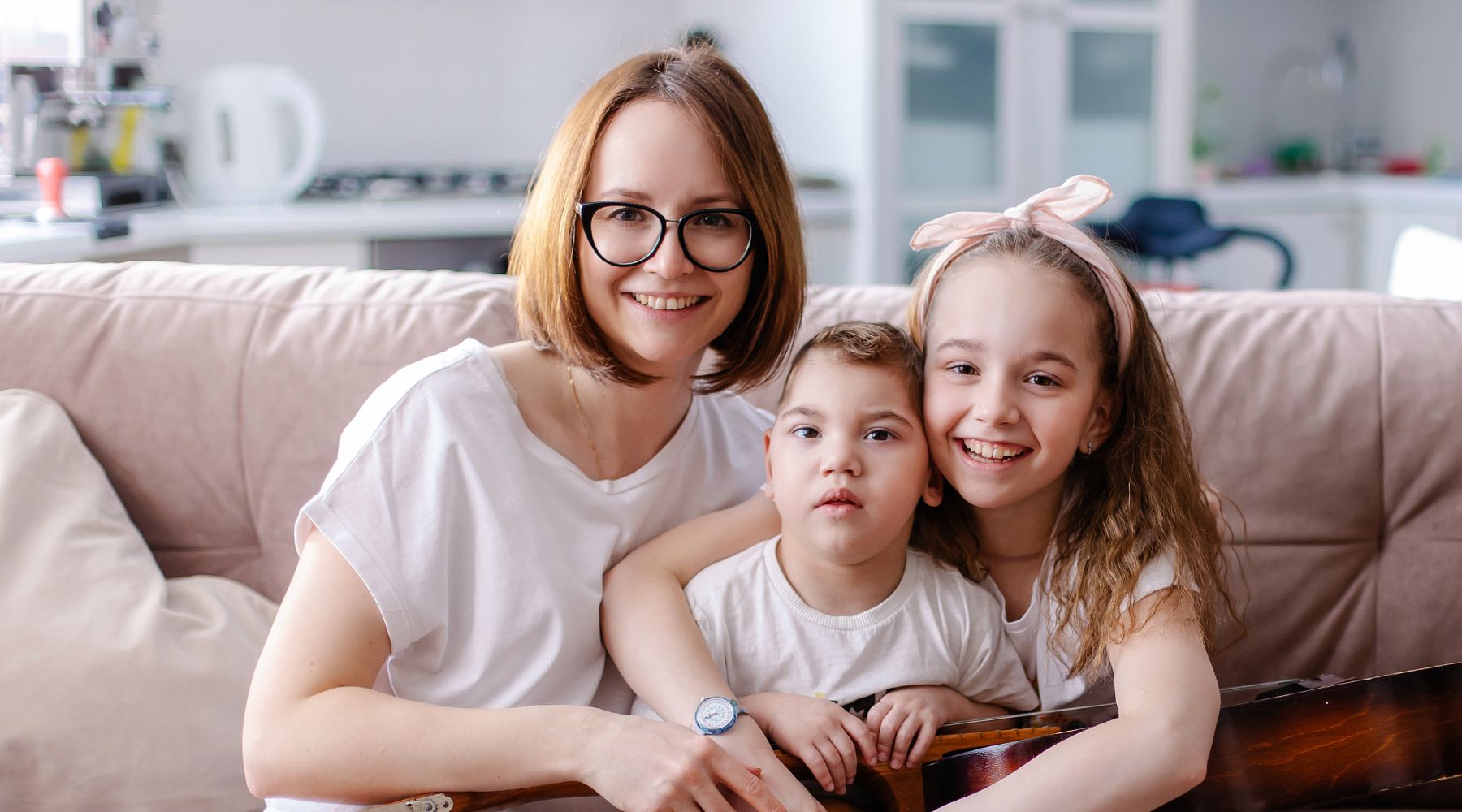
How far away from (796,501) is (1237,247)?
380cm

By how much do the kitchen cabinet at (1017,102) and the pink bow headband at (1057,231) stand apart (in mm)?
2443

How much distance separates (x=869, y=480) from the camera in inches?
46.5

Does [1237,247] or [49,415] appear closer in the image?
[49,415]

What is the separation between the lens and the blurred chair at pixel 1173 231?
12.0ft

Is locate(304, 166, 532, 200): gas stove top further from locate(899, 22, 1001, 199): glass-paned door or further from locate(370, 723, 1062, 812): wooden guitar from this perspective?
locate(370, 723, 1062, 812): wooden guitar

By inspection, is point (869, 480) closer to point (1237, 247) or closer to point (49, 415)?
point (49, 415)

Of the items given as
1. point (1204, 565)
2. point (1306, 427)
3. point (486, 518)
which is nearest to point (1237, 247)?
point (1306, 427)

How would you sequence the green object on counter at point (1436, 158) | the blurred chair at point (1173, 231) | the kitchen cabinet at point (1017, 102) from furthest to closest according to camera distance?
the green object on counter at point (1436, 158) < the kitchen cabinet at point (1017, 102) < the blurred chair at point (1173, 231)

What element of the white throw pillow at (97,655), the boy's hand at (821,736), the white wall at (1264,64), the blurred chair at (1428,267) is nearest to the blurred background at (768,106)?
the white wall at (1264,64)

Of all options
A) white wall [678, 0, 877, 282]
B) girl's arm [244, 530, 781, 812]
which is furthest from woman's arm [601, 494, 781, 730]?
white wall [678, 0, 877, 282]

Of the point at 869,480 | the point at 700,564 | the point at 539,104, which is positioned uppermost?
the point at 539,104

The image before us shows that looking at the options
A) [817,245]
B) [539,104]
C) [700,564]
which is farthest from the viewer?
Result: [539,104]

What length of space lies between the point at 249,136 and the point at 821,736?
2701 millimetres

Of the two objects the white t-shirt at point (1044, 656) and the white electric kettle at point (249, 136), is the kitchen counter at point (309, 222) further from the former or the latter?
the white t-shirt at point (1044, 656)
